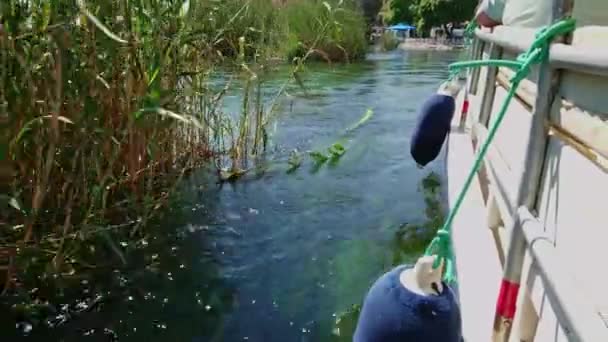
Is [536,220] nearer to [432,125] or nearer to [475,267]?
[475,267]

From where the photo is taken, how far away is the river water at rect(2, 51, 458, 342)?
2.58 metres

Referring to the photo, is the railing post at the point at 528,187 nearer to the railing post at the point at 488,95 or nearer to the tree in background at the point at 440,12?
the railing post at the point at 488,95

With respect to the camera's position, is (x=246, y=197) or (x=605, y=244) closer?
(x=605, y=244)

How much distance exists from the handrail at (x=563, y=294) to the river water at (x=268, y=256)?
4.75 ft

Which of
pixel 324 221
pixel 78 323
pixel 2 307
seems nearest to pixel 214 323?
pixel 78 323

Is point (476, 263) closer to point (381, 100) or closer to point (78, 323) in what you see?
point (78, 323)

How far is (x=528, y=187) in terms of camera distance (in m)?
1.49

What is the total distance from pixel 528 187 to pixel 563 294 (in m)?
0.49

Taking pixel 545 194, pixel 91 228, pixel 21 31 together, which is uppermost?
pixel 21 31

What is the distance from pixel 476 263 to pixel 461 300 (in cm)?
22

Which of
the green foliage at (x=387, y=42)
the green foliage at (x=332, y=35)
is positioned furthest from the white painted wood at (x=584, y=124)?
the green foliage at (x=387, y=42)

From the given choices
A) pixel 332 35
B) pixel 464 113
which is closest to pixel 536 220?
pixel 464 113

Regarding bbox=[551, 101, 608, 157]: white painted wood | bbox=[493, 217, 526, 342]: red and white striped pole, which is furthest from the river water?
bbox=[551, 101, 608, 157]: white painted wood

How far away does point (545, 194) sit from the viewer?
144cm
